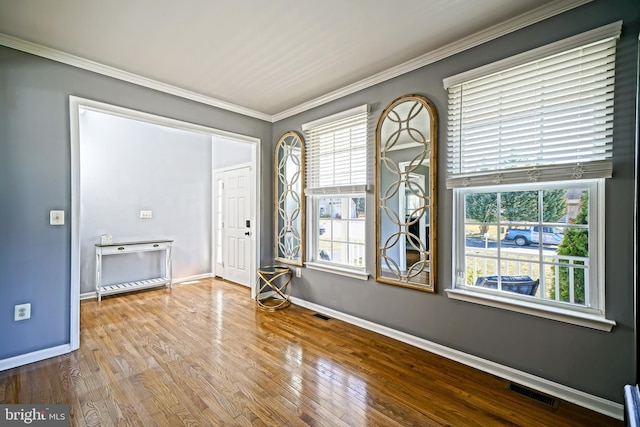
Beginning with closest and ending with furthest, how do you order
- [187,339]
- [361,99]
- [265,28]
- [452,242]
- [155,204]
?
1. [265,28]
2. [452,242]
3. [187,339]
4. [361,99]
5. [155,204]

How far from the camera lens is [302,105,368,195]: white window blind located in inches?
126

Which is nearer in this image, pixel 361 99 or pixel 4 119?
pixel 4 119

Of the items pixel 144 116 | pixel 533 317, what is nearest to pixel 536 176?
pixel 533 317

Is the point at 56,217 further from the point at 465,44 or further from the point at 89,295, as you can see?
the point at 465,44

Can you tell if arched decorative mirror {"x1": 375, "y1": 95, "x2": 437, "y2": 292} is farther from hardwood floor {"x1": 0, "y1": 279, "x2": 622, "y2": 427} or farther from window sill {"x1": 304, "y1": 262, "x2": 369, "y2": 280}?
hardwood floor {"x1": 0, "y1": 279, "x2": 622, "y2": 427}

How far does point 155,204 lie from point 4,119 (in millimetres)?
2530

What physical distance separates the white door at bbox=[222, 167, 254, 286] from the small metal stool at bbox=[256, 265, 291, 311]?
758 mm

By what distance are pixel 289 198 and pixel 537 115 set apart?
9.24ft

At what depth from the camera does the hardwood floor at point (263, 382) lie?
177 centimetres

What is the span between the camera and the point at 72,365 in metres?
2.33

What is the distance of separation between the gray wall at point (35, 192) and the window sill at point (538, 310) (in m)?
3.36

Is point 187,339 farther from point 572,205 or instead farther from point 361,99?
point 572,205

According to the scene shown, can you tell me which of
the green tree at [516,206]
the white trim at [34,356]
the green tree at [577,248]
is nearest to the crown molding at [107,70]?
the white trim at [34,356]

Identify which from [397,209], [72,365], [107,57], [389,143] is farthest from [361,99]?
[72,365]
